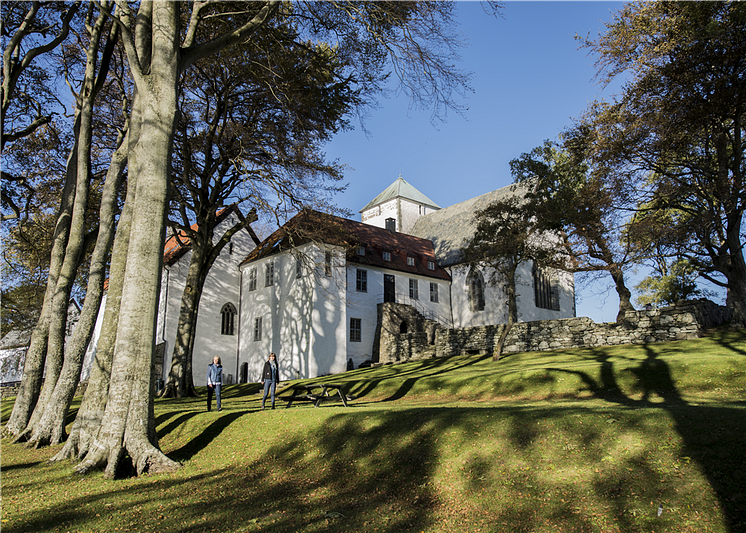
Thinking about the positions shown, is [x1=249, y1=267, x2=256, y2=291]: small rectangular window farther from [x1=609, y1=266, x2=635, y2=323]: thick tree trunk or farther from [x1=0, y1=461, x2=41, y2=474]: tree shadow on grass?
[x1=0, y1=461, x2=41, y2=474]: tree shadow on grass

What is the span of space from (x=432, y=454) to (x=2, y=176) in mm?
15114

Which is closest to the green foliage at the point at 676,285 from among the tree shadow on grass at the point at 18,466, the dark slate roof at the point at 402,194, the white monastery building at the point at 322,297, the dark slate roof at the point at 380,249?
the white monastery building at the point at 322,297

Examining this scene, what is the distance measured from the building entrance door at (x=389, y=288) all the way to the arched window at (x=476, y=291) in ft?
20.1

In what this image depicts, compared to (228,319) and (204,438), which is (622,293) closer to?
(204,438)

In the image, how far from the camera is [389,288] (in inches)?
1321

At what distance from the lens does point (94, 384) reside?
943 cm

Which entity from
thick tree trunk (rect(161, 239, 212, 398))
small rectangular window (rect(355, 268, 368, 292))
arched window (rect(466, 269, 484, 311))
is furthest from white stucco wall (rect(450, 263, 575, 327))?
thick tree trunk (rect(161, 239, 212, 398))

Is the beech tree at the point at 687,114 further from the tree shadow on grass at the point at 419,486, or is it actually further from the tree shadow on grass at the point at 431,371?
the tree shadow on grass at the point at 419,486

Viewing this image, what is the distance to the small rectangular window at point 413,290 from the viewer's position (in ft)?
115

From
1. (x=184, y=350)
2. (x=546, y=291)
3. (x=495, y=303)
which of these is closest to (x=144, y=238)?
(x=184, y=350)

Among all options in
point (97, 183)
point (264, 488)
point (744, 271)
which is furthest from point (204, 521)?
point (744, 271)

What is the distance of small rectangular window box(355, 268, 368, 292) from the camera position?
31812 millimetres

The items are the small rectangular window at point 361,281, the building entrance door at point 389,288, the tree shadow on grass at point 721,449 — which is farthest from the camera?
the building entrance door at point 389,288

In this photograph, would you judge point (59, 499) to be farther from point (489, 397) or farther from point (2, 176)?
point (2, 176)
